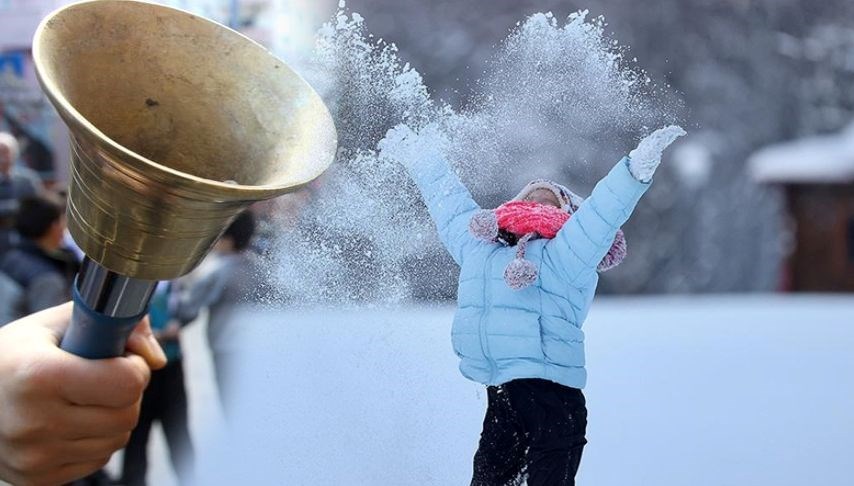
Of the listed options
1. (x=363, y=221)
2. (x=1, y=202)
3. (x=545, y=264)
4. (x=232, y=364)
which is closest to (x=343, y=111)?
(x=363, y=221)

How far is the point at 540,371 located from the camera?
135 centimetres

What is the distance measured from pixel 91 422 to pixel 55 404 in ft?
0.20

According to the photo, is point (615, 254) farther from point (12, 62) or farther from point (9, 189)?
point (12, 62)

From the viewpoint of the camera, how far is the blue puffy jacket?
4.32 feet

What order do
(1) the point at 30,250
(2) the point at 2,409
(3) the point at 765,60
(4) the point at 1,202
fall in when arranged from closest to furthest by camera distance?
(2) the point at 2,409 < (3) the point at 765,60 < (1) the point at 30,250 < (4) the point at 1,202

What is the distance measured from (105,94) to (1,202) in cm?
198

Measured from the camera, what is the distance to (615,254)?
1362 millimetres

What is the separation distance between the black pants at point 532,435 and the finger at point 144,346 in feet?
1.92

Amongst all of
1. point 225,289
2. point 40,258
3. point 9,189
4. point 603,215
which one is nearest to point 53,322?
point 225,289

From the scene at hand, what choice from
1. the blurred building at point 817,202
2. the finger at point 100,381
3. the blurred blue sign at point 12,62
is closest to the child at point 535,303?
the finger at point 100,381

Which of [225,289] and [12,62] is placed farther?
[12,62]

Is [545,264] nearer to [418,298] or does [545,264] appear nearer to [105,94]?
[418,298]

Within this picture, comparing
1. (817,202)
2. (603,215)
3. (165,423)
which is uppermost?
(817,202)

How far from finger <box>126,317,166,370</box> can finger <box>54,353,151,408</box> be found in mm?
49
